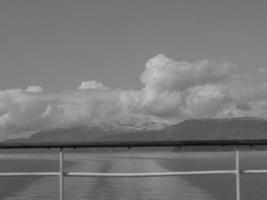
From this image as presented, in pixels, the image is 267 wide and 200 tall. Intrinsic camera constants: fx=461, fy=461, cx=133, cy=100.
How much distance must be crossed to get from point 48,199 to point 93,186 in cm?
887

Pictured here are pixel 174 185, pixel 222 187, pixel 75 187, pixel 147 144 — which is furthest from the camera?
pixel 222 187

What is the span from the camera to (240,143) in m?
3.71

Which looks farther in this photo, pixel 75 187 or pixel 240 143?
pixel 75 187

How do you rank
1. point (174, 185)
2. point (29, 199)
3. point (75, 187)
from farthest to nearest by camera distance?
point (174, 185) → point (75, 187) → point (29, 199)

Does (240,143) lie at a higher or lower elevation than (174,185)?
higher

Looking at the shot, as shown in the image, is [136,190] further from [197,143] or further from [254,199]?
[197,143]

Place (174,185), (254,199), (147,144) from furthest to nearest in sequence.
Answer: (254,199), (174,185), (147,144)

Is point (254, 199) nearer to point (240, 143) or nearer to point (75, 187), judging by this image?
point (75, 187)

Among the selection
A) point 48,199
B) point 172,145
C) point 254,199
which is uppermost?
point 172,145

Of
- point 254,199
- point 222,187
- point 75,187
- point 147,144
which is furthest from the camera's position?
point 222,187

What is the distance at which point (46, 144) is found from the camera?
3803 millimetres

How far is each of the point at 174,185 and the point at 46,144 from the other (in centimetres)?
2410

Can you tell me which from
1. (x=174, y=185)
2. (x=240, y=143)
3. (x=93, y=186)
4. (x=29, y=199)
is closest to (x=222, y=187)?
(x=174, y=185)

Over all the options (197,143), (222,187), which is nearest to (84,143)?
(197,143)
